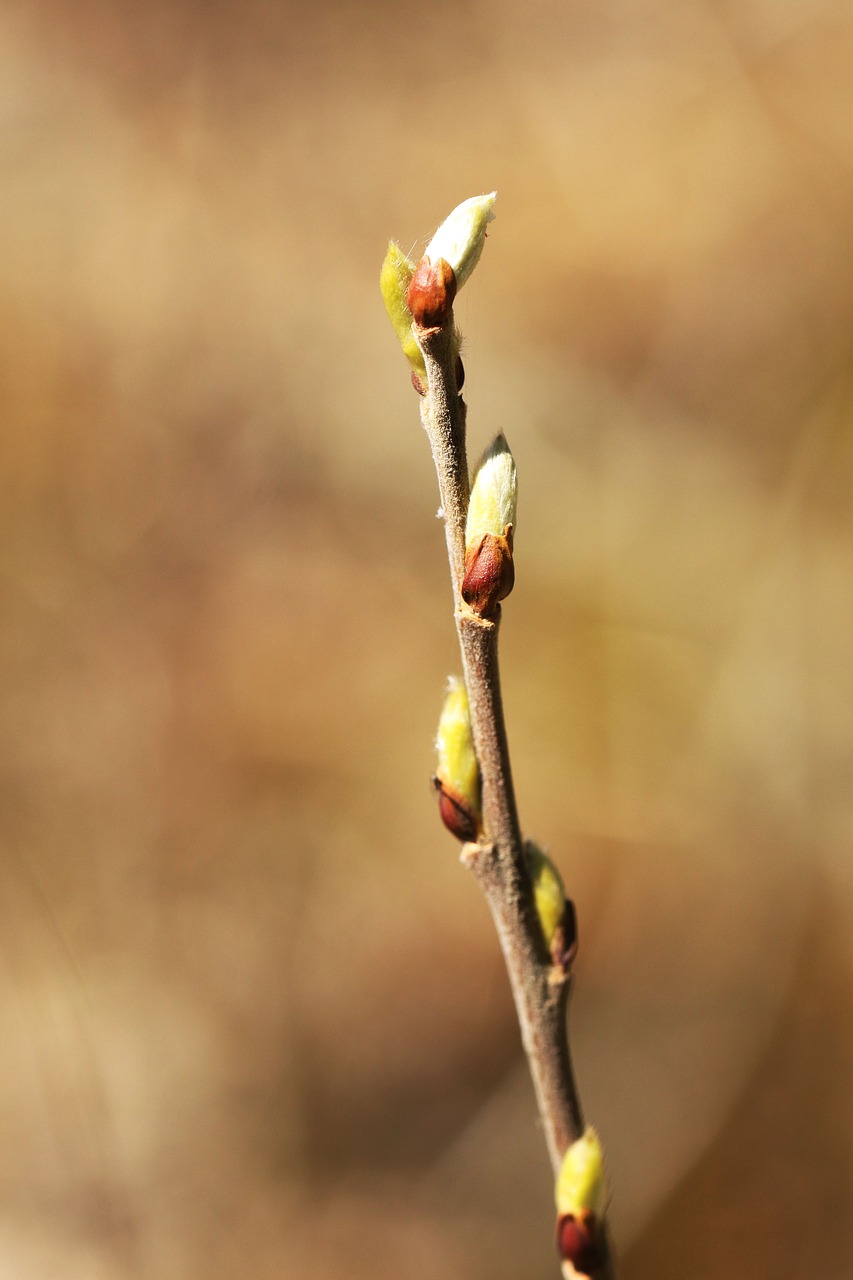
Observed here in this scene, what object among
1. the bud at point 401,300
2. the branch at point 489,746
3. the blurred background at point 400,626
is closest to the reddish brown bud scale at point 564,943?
the branch at point 489,746

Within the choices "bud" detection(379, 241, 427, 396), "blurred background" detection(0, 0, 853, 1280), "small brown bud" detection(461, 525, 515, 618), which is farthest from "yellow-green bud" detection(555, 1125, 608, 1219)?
"blurred background" detection(0, 0, 853, 1280)

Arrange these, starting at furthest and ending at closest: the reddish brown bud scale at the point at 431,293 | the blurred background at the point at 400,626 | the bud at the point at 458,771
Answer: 1. the blurred background at the point at 400,626
2. the bud at the point at 458,771
3. the reddish brown bud scale at the point at 431,293

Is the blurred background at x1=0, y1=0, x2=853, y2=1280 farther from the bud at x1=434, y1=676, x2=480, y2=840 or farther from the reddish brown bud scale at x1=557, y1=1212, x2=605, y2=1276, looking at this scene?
the bud at x1=434, y1=676, x2=480, y2=840

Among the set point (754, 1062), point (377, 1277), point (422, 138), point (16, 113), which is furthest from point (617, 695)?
point (16, 113)

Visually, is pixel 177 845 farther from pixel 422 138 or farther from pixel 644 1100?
pixel 422 138

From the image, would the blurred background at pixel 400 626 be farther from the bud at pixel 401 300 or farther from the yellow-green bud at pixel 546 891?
the bud at pixel 401 300

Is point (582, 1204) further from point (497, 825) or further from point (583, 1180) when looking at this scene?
point (497, 825)
